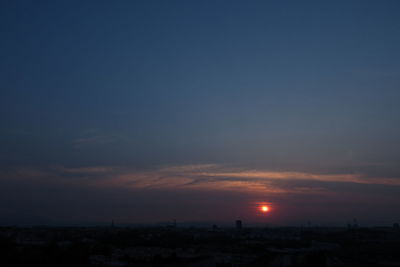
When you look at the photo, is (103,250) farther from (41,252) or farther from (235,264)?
(235,264)

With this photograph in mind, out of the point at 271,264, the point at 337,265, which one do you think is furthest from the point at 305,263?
the point at 271,264

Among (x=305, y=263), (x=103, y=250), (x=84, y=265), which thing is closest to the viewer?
(x=305, y=263)

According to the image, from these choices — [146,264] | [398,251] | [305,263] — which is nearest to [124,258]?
[146,264]

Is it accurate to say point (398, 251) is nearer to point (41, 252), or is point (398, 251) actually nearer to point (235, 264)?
point (235, 264)

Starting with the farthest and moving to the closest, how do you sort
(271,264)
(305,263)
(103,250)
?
(103,250) < (271,264) < (305,263)

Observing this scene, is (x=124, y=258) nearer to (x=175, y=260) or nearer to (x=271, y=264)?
(x=175, y=260)

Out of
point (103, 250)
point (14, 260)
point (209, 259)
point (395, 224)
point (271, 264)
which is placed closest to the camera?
point (14, 260)

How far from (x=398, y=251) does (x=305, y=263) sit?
2414 centimetres

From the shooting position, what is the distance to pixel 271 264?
43.2 m

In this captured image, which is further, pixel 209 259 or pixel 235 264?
pixel 209 259

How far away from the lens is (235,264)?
145ft

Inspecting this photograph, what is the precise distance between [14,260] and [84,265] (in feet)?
20.9

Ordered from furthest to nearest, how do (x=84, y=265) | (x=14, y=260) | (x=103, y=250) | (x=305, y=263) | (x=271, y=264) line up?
(x=103, y=250) → (x=271, y=264) → (x=84, y=265) → (x=14, y=260) → (x=305, y=263)

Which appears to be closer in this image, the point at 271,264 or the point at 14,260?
the point at 14,260
